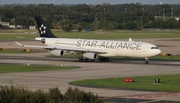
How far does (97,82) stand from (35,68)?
1675 cm

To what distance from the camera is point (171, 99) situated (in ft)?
135

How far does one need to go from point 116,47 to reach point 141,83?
85.1 ft

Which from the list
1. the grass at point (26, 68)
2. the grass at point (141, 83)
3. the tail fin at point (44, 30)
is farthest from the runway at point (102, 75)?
the tail fin at point (44, 30)

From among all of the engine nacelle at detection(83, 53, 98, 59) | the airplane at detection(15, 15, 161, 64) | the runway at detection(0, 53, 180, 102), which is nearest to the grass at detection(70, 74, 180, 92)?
the runway at detection(0, 53, 180, 102)

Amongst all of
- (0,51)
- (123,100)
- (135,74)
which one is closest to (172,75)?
(135,74)

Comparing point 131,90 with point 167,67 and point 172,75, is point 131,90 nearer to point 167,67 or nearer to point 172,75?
point 172,75

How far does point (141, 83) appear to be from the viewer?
5191 cm

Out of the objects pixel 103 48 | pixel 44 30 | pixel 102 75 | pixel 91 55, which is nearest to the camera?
pixel 102 75

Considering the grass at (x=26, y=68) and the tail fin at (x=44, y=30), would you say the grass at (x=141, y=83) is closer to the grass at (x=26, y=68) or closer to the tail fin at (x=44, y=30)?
the grass at (x=26, y=68)

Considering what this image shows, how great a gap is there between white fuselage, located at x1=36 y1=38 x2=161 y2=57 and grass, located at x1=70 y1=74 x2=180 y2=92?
18.9 m

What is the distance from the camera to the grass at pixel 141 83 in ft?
159

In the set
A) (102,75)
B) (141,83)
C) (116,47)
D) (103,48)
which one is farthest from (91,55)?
(141,83)

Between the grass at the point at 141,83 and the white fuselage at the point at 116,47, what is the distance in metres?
18.9

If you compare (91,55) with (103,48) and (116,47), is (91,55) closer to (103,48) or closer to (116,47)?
(103,48)
